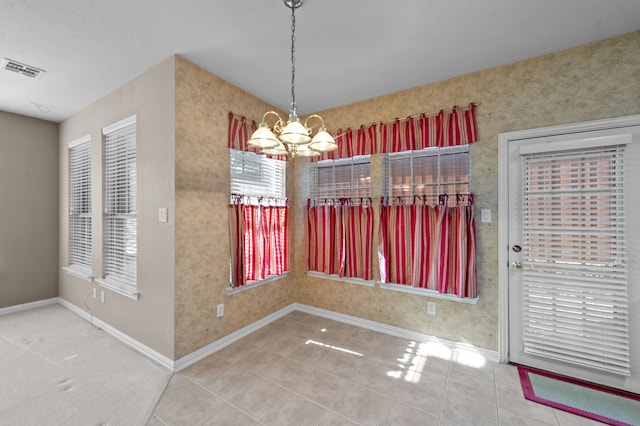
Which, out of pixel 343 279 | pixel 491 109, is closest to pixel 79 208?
pixel 343 279

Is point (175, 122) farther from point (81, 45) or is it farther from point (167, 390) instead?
point (167, 390)

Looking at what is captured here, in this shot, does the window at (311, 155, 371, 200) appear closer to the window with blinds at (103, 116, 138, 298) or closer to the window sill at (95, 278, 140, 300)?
the window with blinds at (103, 116, 138, 298)

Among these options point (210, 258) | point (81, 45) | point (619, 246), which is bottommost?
point (210, 258)

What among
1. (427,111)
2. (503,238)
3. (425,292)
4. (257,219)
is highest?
(427,111)

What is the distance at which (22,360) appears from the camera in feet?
8.22

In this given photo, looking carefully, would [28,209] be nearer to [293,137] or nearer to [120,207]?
[120,207]

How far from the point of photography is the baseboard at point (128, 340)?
7.92ft

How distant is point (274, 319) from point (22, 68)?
3.72m

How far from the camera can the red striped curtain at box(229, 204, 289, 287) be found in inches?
113

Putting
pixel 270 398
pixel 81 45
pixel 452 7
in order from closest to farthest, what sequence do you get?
pixel 452 7, pixel 270 398, pixel 81 45

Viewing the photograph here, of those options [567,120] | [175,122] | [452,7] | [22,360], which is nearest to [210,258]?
[175,122]

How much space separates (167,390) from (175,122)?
2.23 metres

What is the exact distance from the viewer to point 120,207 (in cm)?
300

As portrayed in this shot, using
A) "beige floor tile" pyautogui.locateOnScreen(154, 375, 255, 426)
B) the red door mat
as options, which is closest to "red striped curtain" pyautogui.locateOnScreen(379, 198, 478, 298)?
the red door mat
